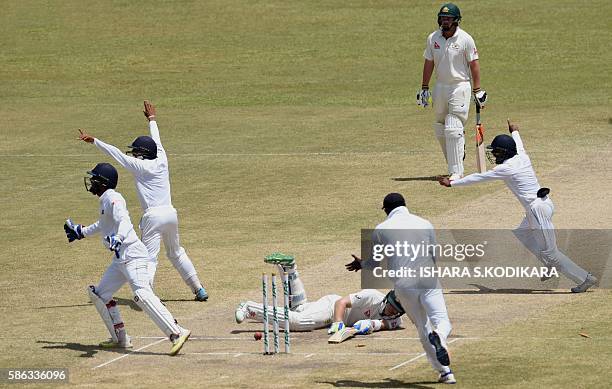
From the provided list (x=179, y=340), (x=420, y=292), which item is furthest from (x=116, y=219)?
(x=420, y=292)

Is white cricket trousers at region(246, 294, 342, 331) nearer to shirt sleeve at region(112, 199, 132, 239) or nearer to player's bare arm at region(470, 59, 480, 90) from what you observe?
shirt sleeve at region(112, 199, 132, 239)

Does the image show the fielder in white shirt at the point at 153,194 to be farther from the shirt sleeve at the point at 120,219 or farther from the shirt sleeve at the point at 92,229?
the shirt sleeve at the point at 120,219

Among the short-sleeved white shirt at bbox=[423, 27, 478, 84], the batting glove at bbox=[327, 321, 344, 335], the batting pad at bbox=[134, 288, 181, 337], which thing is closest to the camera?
the batting pad at bbox=[134, 288, 181, 337]

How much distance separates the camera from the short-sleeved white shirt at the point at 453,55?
24734mm

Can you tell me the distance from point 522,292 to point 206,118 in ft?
53.7

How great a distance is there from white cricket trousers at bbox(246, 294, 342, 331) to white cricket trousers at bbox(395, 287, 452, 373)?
2.69 m

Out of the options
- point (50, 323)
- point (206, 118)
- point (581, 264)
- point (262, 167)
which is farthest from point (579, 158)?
point (50, 323)

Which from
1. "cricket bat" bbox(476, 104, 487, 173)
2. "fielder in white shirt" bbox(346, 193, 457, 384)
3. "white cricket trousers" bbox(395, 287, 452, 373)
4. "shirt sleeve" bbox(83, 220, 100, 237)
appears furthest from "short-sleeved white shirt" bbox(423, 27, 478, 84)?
"white cricket trousers" bbox(395, 287, 452, 373)

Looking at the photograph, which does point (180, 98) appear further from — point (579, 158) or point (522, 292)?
point (522, 292)

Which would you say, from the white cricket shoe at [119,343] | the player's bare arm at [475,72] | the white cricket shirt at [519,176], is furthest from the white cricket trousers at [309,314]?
the player's bare arm at [475,72]

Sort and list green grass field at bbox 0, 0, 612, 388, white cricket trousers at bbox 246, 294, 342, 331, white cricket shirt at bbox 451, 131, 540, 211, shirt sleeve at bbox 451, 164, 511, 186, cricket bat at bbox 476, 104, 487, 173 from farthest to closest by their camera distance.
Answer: cricket bat at bbox 476, 104, 487, 173 < white cricket shirt at bbox 451, 131, 540, 211 < shirt sleeve at bbox 451, 164, 511, 186 < white cricket trousers at bbox 246, 294, 342, 331 < green grass field at bbox 0, 0, 612, 388

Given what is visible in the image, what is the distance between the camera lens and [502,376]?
14.6 m

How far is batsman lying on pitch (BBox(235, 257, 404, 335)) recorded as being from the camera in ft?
55.3

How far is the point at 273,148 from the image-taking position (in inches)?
1179
